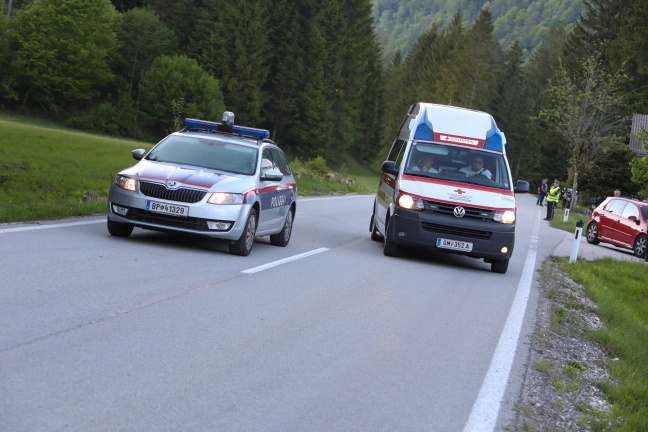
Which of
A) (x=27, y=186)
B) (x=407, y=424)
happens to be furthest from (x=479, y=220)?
(x=27, y=186)

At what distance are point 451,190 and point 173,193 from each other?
4.86 m

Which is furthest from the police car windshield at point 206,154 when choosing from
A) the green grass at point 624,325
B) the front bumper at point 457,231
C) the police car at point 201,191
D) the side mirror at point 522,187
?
the green grass at point 624,325

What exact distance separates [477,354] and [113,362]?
3409mm

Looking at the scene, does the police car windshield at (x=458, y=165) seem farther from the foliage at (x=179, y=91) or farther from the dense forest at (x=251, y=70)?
the foliage at (x=179, y=91)

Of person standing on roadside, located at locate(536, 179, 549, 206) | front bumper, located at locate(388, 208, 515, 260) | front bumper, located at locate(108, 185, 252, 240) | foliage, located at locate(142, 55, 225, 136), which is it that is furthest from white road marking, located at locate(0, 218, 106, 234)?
foliage, located at locate(142, 55, 225, 136)

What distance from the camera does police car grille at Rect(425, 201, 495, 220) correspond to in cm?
1455

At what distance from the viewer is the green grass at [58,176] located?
1539 centimetres

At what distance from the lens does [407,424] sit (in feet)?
18.0

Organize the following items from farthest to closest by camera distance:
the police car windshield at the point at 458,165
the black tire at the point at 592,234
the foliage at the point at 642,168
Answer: the black tire at the point at 592,234, the foliage at the point at 642,168, the police car windshield at the point at 458,165

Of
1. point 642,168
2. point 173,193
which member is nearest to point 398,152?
point 173,193

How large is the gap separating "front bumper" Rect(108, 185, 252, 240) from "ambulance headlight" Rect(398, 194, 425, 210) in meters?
3.41

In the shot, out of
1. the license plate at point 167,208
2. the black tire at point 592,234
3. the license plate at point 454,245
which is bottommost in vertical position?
the black tire at point 592,234

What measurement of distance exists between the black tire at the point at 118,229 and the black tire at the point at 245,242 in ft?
4.85

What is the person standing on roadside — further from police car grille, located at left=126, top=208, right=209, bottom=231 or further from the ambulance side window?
police car grille, located at left=126, top=208, right=209, bottom=231
